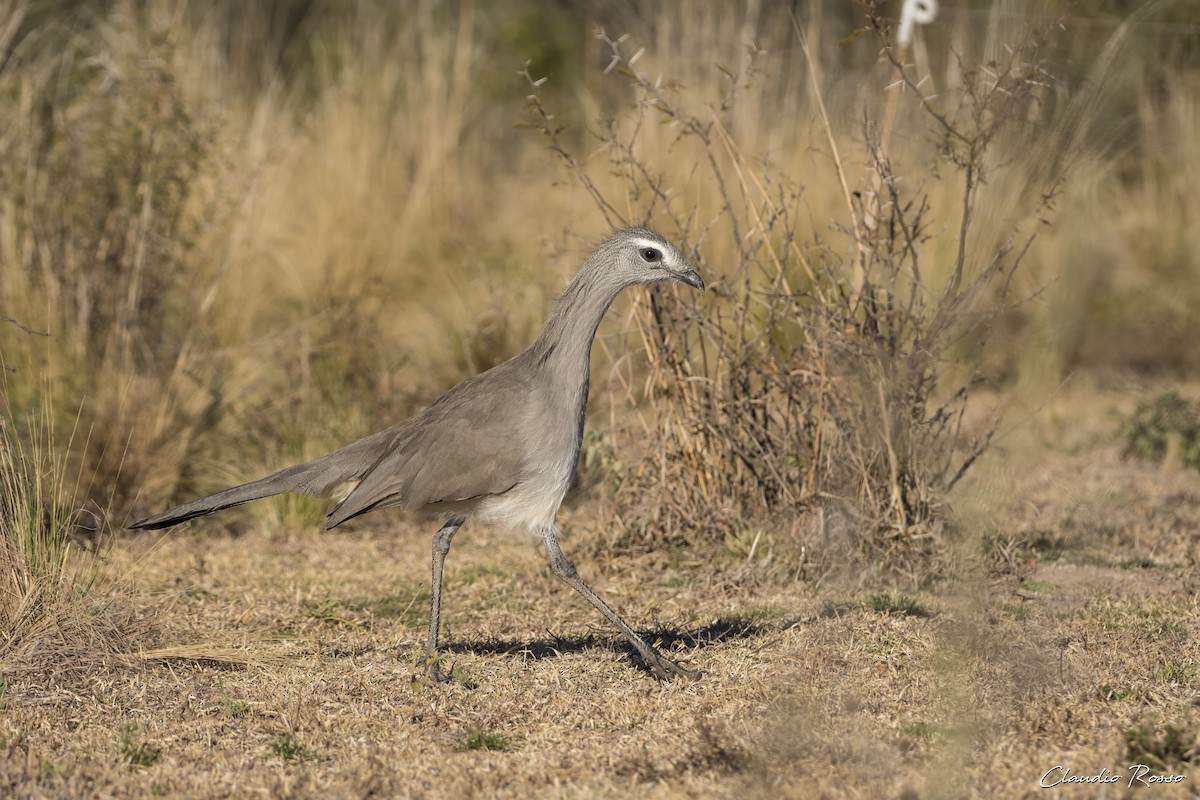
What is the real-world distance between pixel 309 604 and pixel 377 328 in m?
2.88

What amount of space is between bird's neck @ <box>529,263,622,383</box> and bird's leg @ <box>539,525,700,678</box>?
0.66 m

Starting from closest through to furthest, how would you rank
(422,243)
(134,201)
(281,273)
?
(134,201), (281,273), (422,243)

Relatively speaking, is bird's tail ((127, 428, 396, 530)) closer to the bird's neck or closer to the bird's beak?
the bird's neck

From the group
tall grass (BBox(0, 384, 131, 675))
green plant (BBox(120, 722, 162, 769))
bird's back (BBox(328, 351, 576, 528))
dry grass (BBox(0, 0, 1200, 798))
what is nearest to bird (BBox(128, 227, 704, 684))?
bird's back (BBox(328, 351, 576, 528))

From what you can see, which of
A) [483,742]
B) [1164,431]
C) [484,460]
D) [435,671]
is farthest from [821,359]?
[1164,431]

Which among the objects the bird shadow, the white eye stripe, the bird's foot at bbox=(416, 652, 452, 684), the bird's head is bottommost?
the bird shadow

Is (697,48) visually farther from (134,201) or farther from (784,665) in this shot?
(784,665)

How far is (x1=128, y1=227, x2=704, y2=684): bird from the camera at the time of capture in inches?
213

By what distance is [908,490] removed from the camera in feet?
20.6

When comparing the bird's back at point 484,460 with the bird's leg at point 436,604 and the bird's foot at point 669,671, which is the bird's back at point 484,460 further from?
the bird's foot at point 669,671

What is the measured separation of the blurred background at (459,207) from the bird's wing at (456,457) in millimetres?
1198

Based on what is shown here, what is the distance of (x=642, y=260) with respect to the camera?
5.62 meters

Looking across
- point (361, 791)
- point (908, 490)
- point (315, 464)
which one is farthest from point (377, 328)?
point (361, 791)

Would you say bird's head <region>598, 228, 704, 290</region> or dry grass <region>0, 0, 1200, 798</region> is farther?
bird's head <region>598, 228, 704, 290</region>
